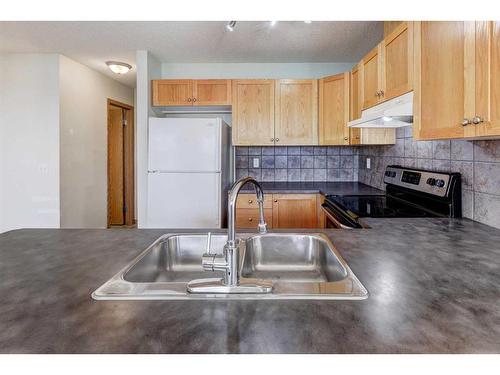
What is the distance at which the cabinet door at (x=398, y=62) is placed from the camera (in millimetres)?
1791

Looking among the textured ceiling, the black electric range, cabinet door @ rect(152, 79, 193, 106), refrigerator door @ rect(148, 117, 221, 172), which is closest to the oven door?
the black electric range

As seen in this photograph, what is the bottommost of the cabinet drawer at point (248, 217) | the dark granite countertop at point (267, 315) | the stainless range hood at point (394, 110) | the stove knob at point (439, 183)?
the cabinet drawer at point (248, 217)

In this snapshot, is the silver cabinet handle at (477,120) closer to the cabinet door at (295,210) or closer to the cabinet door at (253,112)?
the cabinet door at (295,210)

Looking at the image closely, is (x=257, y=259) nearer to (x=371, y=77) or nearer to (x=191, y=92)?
(x=371, y=77)

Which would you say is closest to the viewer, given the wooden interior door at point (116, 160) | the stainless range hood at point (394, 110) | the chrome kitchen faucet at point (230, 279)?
the chrome kitchen faucet at point (230, 279)

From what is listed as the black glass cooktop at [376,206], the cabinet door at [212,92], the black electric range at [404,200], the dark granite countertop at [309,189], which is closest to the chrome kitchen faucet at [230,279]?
the black electric range at [404,200]

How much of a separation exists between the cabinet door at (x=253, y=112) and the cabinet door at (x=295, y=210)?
682 mm

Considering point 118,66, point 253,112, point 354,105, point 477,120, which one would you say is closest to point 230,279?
point 477,120

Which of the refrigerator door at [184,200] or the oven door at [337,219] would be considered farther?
the refrigerator door at [184,200]

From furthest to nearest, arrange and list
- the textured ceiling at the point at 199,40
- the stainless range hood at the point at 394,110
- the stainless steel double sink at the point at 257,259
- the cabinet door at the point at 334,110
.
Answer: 1. the cabinet door at the point at 334,110
2. the textured ceiling at the point at 199,40
3. the stainless range hood at the point at 394,110
4. the stainless steel double sink at the point at 257,259

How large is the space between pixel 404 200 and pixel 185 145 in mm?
1894

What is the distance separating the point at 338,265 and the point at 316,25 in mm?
2326

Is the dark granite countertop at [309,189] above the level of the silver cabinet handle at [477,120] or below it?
below

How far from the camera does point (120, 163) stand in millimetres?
5473
